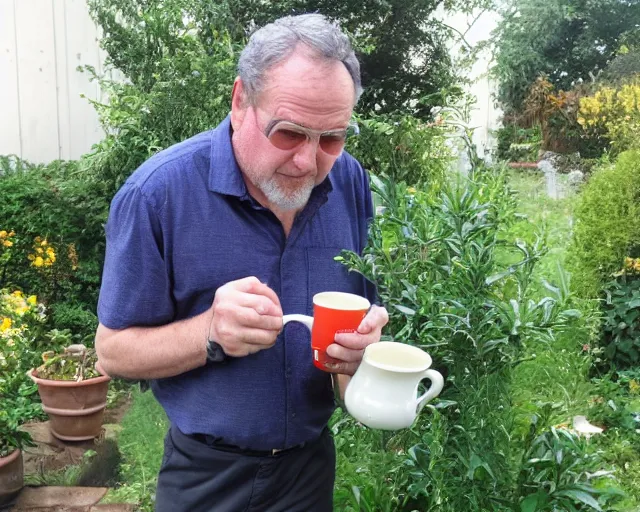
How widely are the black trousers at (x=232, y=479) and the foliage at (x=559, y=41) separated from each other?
926 centimetres

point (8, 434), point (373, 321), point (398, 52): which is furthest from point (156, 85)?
point (398, 52)

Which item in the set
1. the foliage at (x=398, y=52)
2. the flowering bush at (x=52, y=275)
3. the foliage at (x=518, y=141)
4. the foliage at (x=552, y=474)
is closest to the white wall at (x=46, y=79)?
the flowering bush at (x=52, y=275)

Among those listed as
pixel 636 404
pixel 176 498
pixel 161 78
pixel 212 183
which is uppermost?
pixel 161 78

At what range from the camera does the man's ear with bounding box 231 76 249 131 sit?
133 centimetres

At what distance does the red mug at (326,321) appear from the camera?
1.19 m

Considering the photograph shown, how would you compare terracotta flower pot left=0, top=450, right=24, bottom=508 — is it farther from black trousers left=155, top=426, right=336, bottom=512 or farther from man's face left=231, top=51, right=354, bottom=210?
man's face left=231, top=51, right=354, bottom=210

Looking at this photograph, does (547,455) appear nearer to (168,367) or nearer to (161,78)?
(168,367)

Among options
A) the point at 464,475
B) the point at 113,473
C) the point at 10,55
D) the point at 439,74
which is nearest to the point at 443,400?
the point at 464,475

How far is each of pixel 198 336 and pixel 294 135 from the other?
16.8 inches

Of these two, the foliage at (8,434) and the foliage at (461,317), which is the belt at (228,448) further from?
the foliage at (8,434)

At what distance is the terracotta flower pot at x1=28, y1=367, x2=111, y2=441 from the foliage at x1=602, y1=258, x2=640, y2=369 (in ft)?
9.53

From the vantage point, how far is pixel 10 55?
4.72 metres

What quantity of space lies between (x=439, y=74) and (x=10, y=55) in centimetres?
440

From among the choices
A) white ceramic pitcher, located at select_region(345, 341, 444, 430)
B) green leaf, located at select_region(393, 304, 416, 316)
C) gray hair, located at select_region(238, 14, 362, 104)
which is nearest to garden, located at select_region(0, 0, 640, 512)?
green leaf, located at select_region(393, 304, 416, 316)
